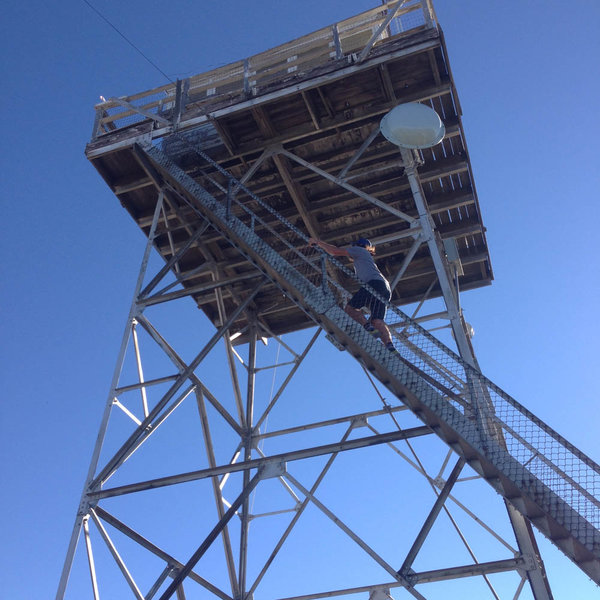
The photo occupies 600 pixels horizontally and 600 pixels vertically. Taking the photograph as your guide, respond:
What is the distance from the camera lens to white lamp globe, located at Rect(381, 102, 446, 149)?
995 centimetres

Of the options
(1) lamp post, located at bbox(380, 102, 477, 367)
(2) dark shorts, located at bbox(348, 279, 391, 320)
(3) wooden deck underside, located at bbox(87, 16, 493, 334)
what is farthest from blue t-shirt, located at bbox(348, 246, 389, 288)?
(3) wooden deck underside, located at bbox(87, 16, 493, 334)

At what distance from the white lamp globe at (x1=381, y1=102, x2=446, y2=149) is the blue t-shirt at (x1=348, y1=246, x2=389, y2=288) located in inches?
70.9

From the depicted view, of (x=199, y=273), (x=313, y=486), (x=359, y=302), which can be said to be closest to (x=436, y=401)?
(x=359, y=302)

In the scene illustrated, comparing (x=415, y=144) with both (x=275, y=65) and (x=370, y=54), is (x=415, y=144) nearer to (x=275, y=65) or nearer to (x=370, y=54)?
(x=370, y=54)

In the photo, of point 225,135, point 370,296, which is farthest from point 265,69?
point 370,296

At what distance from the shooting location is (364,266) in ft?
30.8

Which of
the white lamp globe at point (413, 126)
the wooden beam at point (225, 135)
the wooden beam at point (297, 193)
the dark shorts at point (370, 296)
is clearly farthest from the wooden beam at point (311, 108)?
the dark shorts at point (370, 296)

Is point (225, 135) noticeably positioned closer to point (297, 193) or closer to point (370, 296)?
point (297, 193)

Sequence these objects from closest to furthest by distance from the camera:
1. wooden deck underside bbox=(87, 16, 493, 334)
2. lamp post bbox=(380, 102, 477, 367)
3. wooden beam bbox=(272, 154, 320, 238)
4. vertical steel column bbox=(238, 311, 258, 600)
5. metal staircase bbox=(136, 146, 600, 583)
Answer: metal staircase bbox=(136, 146, 600, 583) → lamp post bbox=(380, 102, 477, 367) → vertical steel column bbox=(238, 311, 258, 600) → wooden deck underside bbox=(87, 16, 493, 334) → wooden beam bbox=(272, 154, 320, 238)

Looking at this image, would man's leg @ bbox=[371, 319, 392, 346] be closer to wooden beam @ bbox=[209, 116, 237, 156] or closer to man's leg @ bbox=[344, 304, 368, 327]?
man's leg @ bbox=[344, 304, 368, 327]

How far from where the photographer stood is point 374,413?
1170 centimetres

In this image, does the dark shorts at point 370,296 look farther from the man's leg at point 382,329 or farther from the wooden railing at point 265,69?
the wooden railing at point 265,69

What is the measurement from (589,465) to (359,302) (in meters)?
3.78

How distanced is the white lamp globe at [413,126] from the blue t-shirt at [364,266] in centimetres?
180
